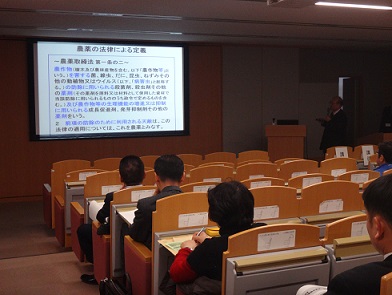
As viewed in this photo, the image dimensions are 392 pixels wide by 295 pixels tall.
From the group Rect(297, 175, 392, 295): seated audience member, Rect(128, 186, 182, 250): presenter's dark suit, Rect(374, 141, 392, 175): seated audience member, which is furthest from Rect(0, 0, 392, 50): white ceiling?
Rect(297, 175, 392, 295): seated audience member

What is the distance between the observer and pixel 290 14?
6.59 metres

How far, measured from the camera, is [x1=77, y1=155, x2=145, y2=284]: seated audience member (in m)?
3.85

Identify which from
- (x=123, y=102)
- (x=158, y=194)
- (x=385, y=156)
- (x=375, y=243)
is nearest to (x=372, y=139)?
(x=123, y=102)

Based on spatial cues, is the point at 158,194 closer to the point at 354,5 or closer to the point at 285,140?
the point at 354,5

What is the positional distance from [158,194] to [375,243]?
1.85 m

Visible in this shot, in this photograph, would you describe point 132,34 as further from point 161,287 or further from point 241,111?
point 161,287

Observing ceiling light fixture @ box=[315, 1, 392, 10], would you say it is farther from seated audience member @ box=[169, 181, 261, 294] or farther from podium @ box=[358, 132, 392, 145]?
podium @ box=[358, 132, 392, 145]

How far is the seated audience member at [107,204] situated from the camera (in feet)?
12.6

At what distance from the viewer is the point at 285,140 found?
933cm

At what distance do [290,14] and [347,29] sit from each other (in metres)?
1.87

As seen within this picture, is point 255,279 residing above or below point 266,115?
below

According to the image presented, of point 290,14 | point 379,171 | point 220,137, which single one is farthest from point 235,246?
point 220,137

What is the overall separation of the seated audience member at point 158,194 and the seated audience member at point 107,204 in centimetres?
36

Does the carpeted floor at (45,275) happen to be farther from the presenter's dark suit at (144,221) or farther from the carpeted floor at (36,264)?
the presenter's dark suit at (144,221)
